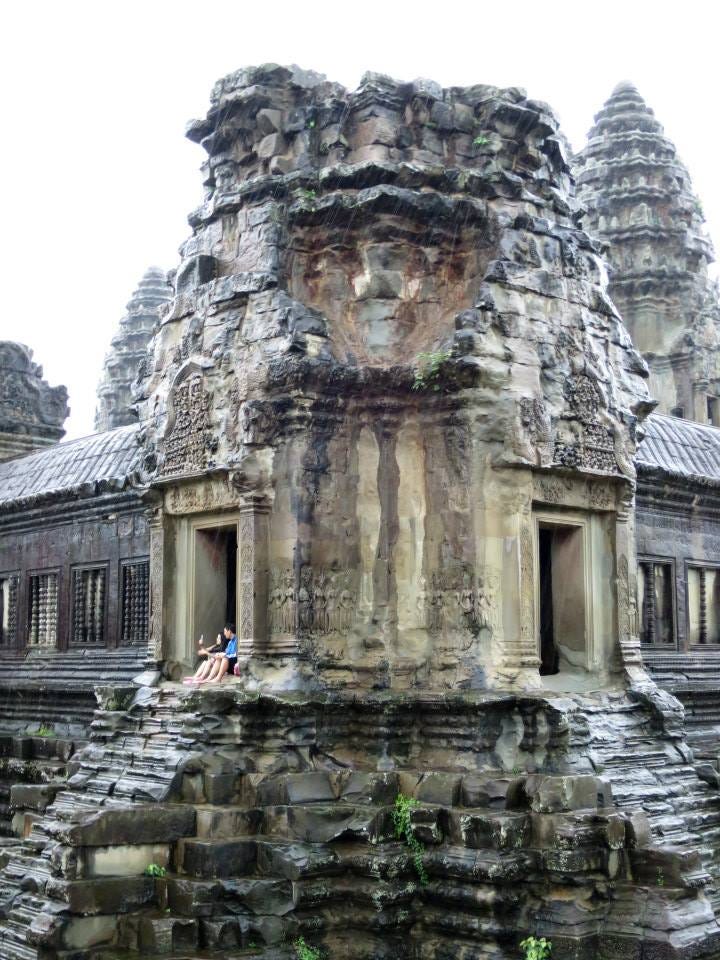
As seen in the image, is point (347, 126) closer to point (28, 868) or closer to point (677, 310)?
point (28, 868)

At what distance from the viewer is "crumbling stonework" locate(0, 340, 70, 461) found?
20.8 metres

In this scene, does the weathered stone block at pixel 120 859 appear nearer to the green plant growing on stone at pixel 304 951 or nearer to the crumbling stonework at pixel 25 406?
the green plant growing on stone at pixel 304 951

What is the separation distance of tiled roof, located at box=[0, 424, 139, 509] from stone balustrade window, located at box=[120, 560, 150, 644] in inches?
40.3

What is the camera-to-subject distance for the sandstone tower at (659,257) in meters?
26.6

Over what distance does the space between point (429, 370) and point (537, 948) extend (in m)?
4.91

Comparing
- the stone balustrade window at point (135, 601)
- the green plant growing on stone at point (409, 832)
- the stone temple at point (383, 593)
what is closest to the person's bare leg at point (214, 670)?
the stone temple at point (383, 593)

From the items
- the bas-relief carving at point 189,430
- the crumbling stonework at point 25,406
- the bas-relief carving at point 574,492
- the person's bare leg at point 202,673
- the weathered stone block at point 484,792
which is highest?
the crumbling stonework at point 25,406

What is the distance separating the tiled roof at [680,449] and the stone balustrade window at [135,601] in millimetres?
6018

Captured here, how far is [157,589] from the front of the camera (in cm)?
1237

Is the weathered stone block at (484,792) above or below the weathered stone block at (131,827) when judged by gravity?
above

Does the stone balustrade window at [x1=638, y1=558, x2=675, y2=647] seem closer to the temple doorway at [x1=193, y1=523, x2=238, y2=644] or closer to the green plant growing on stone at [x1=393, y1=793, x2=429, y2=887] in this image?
the temple doorway at [x1=193, y1=523, x2=238, y2=644]

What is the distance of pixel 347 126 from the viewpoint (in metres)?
12.2

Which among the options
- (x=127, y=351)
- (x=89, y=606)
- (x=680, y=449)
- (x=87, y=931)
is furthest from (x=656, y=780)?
(x=127, y=351)

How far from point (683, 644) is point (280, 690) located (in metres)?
6.43
